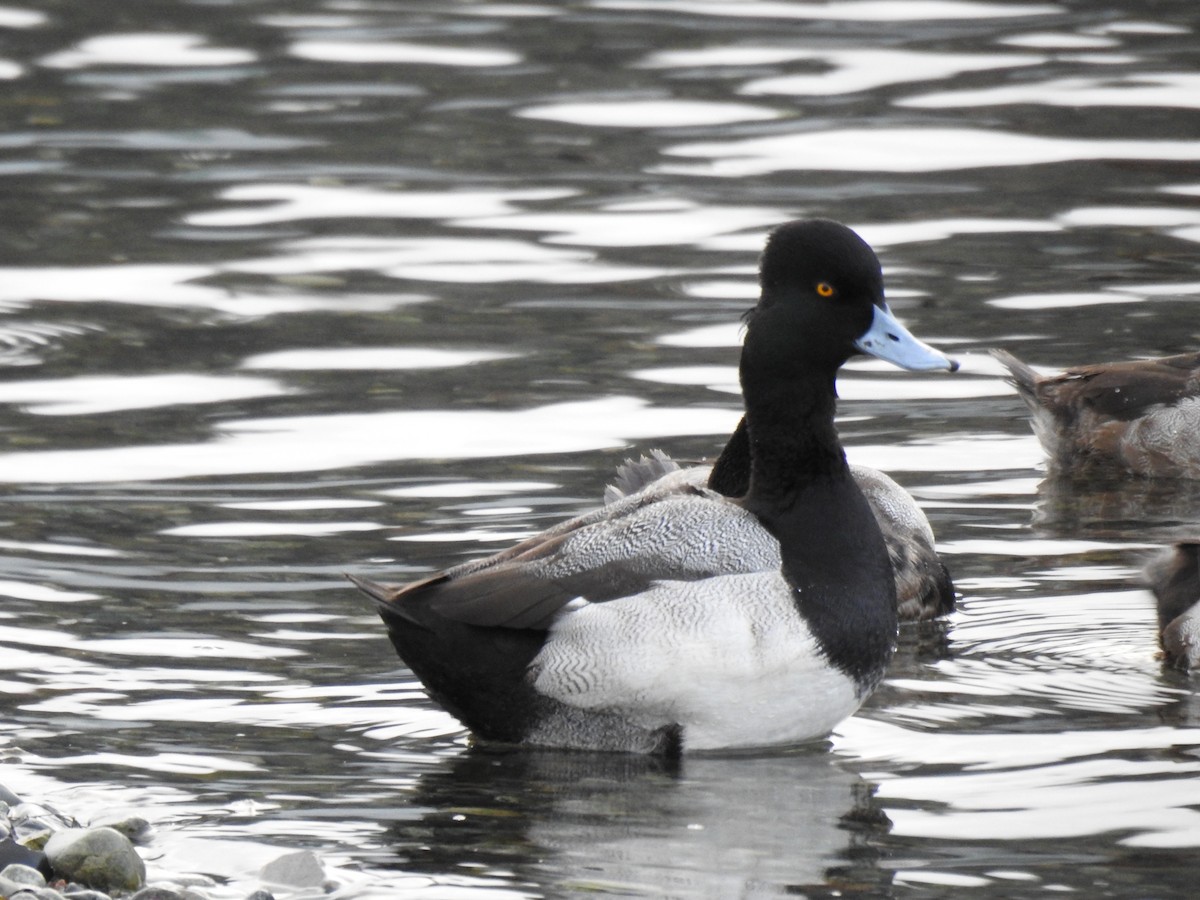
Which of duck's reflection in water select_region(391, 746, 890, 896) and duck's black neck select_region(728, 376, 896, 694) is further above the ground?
duck's black neck select_region(728, 376, 896, 694)

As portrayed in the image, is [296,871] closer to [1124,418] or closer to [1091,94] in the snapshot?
[1124,418]

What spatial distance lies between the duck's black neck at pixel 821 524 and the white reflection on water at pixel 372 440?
3241mm


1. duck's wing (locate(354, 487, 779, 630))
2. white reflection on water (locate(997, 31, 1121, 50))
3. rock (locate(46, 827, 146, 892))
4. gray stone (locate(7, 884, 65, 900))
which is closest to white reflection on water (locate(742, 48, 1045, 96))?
white reflection on water (locate(997, 31, 1121, 50))

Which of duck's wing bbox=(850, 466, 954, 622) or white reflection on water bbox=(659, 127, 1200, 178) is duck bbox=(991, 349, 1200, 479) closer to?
duck's wing bbox=(850, 466, 954, 622)

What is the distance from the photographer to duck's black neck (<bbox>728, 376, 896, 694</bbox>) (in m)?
6.51

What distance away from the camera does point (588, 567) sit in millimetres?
6477

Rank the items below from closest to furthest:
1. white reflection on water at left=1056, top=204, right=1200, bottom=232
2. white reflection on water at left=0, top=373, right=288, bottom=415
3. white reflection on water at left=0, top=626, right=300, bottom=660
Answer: white reflection on water at left=0, top=626, right=300, bottom=660, white reflection on water at left=0, top=373, right=288, bottom=415, white reflection on water at left=1056, top=204, right=1200, bottom=232

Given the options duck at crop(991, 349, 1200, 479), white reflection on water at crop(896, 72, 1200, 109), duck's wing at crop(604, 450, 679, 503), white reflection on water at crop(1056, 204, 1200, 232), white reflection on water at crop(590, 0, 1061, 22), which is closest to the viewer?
duck's wing at crop(604, 450, 679, 503)

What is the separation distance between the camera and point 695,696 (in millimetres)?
6391

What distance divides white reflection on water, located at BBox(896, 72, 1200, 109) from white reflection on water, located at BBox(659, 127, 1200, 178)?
2.48ft

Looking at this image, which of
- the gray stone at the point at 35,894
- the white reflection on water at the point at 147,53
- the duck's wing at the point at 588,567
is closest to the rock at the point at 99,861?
the gray stone at the point at 35,894

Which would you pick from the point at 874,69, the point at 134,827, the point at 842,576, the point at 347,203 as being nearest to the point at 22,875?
the point at 134,827

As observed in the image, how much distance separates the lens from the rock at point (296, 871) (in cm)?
554

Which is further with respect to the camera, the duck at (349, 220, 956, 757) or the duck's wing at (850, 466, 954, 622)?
the duck's wing at (850, 466, 954, 622)
